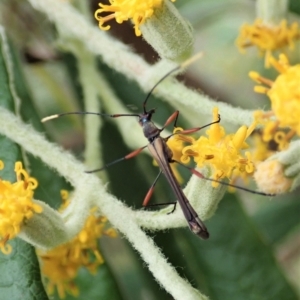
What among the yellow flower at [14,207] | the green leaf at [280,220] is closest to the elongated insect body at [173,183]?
the yellow flower at [14,207]

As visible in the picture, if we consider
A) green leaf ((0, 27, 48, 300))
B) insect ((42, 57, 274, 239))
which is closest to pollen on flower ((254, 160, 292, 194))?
insect ((42, 57, 274, 239))

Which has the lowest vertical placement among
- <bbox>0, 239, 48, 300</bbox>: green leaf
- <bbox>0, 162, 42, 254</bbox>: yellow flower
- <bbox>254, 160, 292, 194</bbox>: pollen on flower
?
<bbox>0, 239, 48, 300</bbox>: green leaf

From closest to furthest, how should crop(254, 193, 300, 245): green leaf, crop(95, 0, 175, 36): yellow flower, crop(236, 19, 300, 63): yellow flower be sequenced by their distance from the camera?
crop(95, 0, 175, 36): yellow flower → crop(236, 19, 300, 63): yellow flower → crop(254, 193, 300, 245): green leaf

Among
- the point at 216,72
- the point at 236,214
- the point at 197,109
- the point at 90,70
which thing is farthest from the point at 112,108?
the point at 216,72

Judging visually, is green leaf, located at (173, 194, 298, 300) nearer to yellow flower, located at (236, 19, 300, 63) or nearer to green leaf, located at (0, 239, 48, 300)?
yellow flower, located at (236, 19, 300, 63)

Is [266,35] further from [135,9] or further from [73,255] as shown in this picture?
[73,255]

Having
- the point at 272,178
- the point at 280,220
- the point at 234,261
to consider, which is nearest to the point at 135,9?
the point at 272,178

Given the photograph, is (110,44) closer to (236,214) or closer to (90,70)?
(90,70)

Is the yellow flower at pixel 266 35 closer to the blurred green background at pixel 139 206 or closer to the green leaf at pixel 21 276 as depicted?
the blurred green background at pixel 139 206

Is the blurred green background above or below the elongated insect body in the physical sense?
below
